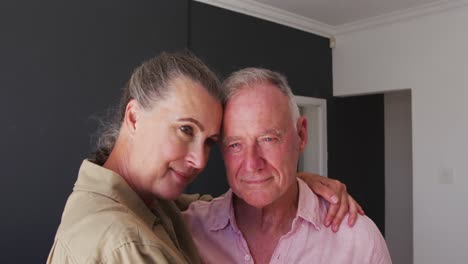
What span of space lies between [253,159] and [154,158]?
345 millimetres

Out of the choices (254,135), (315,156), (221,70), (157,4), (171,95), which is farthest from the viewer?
(315,156)

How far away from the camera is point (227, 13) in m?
3.71

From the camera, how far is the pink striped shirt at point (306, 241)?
1.28 meters

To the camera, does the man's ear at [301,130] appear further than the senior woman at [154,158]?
Yes

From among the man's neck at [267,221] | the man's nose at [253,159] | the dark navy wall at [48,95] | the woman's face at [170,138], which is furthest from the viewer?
the dark navy wall at [48,95]

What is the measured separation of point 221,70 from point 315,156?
5.35 ft

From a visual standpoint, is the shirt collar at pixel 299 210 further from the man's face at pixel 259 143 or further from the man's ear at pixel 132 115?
the man's ear at pixel 132 115

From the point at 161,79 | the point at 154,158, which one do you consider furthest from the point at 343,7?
the point at 154,158

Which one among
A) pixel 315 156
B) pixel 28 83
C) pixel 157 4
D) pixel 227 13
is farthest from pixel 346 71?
pixel 28 83

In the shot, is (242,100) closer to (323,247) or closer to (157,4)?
(323,247)

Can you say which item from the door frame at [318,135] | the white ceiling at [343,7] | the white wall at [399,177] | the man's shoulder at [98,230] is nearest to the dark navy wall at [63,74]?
the white ceiling at [343,7]

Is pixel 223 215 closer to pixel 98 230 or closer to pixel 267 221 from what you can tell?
pixel 267 221

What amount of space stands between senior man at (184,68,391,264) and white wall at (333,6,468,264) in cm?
283

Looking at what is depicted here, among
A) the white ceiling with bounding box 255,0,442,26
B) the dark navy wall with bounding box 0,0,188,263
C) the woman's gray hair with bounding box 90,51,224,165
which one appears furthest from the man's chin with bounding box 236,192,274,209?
the white ceiling with bounding box 255,0,442,26
